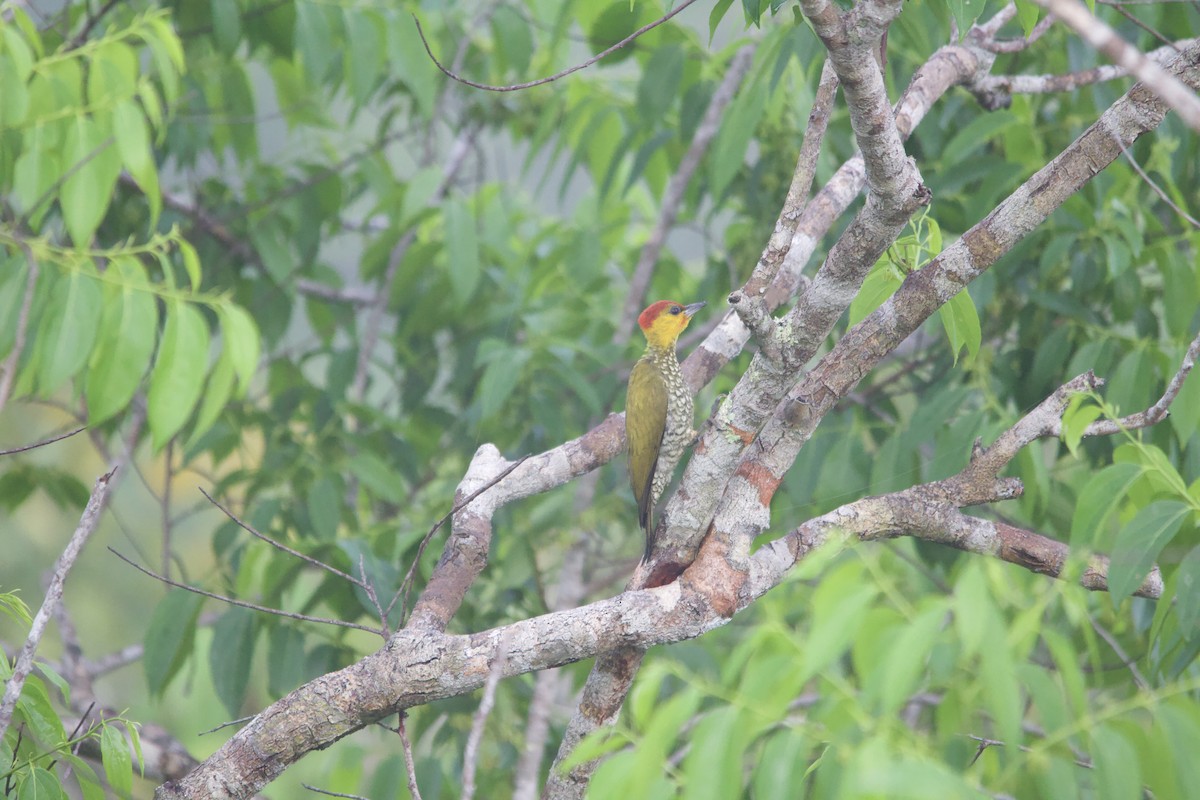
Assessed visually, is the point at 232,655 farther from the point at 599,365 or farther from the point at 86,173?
the point at 599,365

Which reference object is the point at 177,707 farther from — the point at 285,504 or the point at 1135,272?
the point at 1135,272

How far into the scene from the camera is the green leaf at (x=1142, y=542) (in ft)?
5.87

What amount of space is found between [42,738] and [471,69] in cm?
406

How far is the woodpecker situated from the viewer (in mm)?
3229

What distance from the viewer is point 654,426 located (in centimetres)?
334

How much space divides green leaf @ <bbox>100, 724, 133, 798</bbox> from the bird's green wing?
5.45 ft

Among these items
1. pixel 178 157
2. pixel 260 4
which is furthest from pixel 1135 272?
pixel 178 157

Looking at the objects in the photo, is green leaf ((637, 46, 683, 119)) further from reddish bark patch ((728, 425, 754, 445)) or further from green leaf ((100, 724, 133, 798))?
green leaf ((100, 724, 133, 798))

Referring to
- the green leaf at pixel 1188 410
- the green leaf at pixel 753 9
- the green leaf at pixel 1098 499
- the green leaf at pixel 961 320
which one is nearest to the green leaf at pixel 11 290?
the green leaf at pixel 753 9

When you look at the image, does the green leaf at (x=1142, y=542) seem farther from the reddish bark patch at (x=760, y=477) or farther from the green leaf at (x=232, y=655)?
the green leaf at (x=232, y=655)

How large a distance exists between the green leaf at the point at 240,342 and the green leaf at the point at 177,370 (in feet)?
0.41

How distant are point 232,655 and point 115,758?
3.81 ft

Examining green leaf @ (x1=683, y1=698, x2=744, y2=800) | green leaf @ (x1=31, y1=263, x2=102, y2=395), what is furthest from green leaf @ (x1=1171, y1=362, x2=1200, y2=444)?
green leaf @ (x1=31, y1=263, x2=102, y2=395)

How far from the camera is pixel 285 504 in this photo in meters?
3.94
